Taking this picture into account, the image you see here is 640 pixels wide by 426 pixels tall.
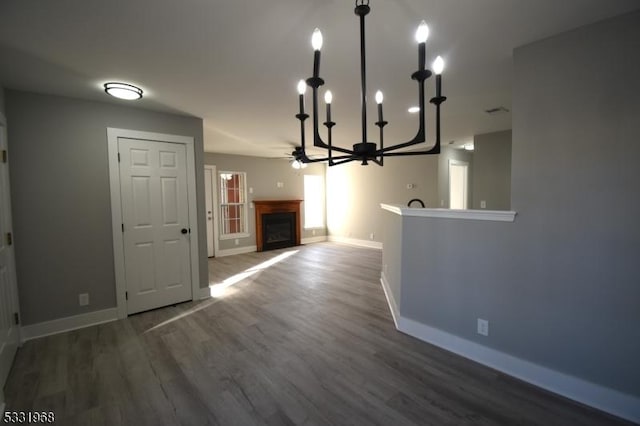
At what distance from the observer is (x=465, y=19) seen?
1.69m

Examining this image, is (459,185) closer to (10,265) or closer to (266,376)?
(266,376)

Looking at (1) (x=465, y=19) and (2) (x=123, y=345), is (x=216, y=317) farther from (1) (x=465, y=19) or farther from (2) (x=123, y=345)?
(1) (x=465, y=19)

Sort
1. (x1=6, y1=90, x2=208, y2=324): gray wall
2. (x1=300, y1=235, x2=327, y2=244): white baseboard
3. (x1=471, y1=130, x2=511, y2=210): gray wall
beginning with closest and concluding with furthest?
(x1=6, y1=90, x2=208, y2=324): gray wall → (x1=471, y1=130, x2=511, y2=210): gray wall → (x1=300, y1=235, x2=327, y2=244): white baseboard

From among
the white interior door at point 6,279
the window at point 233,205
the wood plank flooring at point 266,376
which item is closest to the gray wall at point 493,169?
the wood plank flooring at point 266,376

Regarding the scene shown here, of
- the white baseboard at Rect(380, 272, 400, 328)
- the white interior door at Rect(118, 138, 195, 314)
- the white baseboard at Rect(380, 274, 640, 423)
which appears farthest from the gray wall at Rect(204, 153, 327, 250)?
the white baseboard at Rect(380, 274, 640, 423)

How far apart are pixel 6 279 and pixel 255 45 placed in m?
2.86

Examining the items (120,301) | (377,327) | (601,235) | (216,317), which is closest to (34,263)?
(120,301)

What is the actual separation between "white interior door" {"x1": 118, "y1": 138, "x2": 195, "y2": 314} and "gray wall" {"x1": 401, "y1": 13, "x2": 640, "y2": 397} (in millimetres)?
3289

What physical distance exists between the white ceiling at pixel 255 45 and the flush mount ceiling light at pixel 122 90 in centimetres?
8

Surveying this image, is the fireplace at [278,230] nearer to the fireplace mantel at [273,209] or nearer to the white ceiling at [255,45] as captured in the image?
the fireplace mantel at [273,209]

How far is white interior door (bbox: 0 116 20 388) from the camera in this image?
7.20 ft

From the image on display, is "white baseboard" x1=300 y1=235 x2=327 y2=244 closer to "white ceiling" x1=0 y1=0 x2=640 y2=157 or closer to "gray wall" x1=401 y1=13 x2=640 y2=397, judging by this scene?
"white ceiling" x1=0 y1=0 x2=640 y2=157

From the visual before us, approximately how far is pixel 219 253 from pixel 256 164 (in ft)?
7.81

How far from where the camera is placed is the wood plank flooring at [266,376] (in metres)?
1.73
